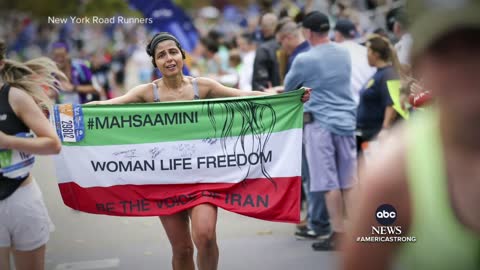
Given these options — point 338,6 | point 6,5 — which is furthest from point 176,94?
point 338,6

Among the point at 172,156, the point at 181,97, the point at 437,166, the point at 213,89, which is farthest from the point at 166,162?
the point at 437,166

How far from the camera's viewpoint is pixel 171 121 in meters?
3.71

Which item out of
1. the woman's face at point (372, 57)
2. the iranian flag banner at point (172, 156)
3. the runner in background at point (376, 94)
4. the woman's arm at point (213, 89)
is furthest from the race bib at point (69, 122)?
the woman's face at point (372, 57)

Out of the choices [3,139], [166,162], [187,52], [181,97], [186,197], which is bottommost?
[186,197]

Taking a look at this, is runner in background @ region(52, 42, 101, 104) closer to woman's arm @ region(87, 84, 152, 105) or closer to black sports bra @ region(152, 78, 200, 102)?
woman's arm @ region(87, 84, 152, 105)

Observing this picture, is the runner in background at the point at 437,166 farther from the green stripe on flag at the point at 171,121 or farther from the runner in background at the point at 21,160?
the green stripe on flag at the point at 171,121

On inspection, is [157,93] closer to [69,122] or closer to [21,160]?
[69,122]

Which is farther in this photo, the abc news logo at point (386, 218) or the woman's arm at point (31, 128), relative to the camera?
the woman's arm at point (31, 128)

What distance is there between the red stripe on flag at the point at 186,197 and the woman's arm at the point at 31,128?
535 mm

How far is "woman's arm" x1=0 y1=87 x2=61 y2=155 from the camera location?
3.24m

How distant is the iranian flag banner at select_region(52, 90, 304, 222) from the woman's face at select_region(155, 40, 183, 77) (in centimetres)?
16

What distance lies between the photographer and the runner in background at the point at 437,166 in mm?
1106

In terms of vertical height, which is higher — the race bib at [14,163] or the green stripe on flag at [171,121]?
the green stripe on flag at [171,121]

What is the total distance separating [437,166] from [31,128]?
246cm
